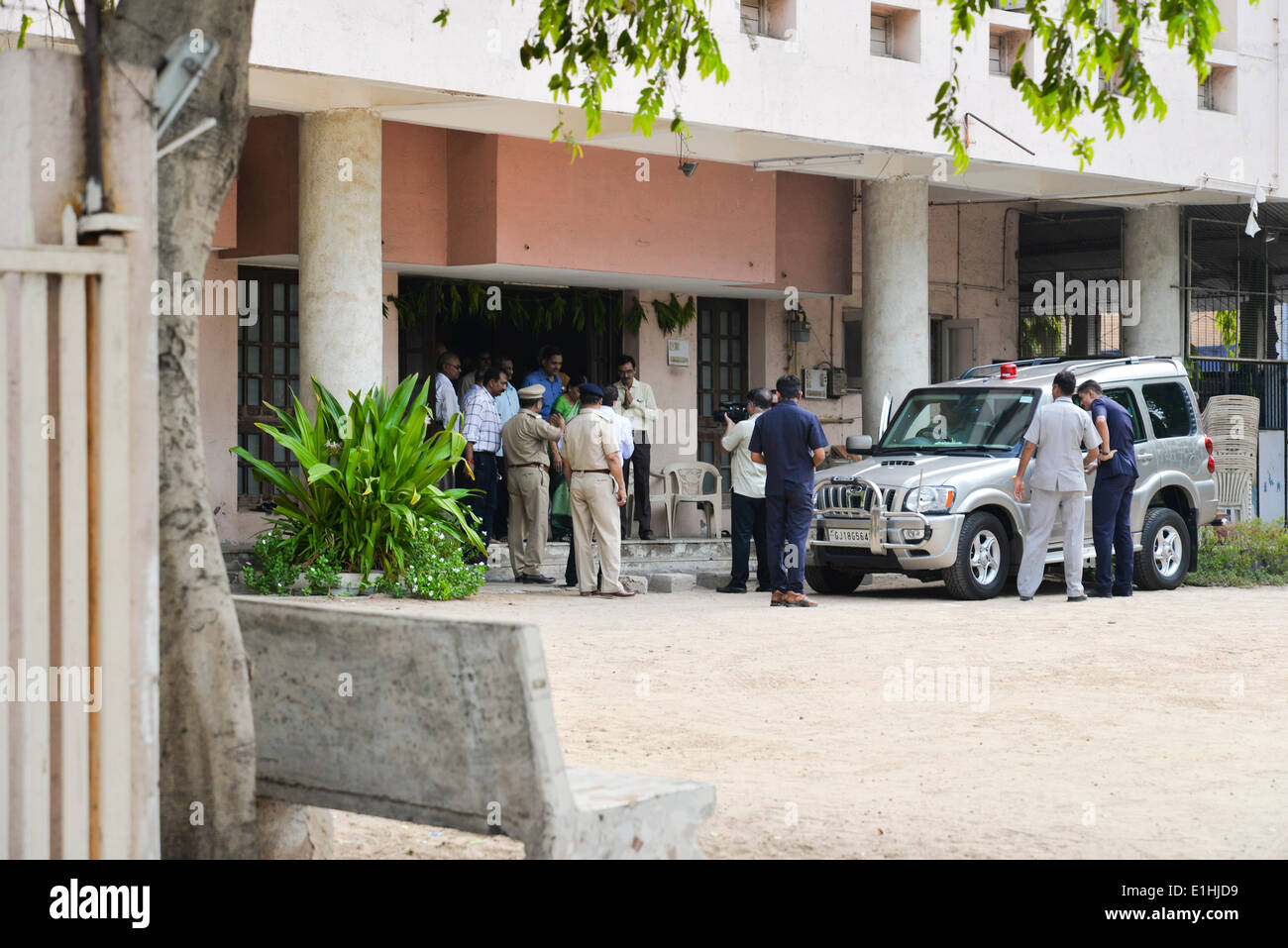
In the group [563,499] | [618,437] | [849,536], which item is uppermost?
[618,437]

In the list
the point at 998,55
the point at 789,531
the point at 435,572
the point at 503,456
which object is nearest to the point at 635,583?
the point at 503,456

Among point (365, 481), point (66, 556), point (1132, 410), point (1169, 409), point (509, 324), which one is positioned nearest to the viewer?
point (66, 556)

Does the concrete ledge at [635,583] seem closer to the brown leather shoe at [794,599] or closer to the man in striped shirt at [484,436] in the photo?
the man in striped shirt at [484,436]

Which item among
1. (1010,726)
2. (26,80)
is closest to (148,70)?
(26,80)

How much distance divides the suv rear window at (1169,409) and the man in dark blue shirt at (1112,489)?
0.98 meters

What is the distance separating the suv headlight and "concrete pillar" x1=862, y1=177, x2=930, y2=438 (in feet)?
16.5

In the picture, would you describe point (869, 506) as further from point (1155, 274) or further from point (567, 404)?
point (1155, 274)

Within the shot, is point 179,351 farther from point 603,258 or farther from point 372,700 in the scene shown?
point 603,258

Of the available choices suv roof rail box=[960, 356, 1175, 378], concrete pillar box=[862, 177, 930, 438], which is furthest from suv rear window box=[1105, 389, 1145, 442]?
concrete pillar box=[862, 177, 930, 438]

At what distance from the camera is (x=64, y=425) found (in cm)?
405

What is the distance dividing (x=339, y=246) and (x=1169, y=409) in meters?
7.94

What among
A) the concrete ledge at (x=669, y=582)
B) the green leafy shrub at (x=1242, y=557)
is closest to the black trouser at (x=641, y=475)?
the concrete ledge at (x=669, y=582)

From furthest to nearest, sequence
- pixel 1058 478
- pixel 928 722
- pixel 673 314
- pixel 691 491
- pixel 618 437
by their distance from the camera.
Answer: pixel 673 314
pixel 691 491
pixel 618 437
pixel 1058 478
pixel 928 722

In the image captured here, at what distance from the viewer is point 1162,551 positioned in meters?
16.3
